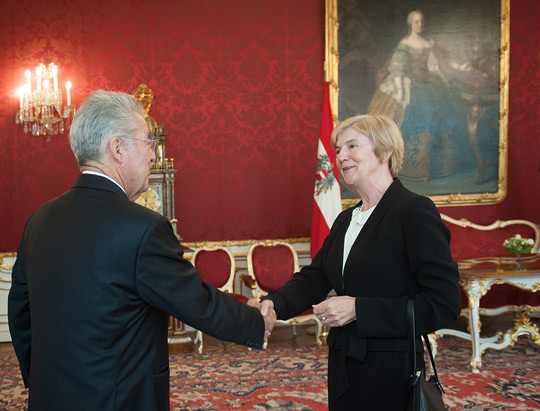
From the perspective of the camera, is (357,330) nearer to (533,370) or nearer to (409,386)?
(409,386)

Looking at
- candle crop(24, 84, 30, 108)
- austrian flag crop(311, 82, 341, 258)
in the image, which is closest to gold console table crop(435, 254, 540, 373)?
austrian flag crop(311, 82, 341, 258)

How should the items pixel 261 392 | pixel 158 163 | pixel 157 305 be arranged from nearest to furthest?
pixel 157 305 → pixel 261 392 → pixel 158 163

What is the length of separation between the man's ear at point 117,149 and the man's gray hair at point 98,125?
0.5 inches

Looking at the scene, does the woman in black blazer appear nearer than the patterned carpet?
Yes

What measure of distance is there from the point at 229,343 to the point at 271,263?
0.90 metres

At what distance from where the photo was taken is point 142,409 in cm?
167

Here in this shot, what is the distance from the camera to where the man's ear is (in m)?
1.77

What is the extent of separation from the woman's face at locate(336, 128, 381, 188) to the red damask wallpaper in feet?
13.5

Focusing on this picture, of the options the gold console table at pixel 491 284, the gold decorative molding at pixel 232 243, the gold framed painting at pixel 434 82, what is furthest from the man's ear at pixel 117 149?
the gold framed painting at pixel 434 82

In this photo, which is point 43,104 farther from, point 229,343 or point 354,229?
point 354,229

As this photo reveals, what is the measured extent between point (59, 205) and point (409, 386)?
1279mm

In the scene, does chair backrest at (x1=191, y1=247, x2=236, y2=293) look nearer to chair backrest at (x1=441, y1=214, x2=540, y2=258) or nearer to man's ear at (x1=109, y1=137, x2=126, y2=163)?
chair backrest at (x1=441, y1=214, x2=540, y2=258)

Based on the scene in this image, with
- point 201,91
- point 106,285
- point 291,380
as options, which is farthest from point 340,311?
point 201,91

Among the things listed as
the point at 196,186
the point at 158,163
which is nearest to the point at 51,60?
the point at 158,163
